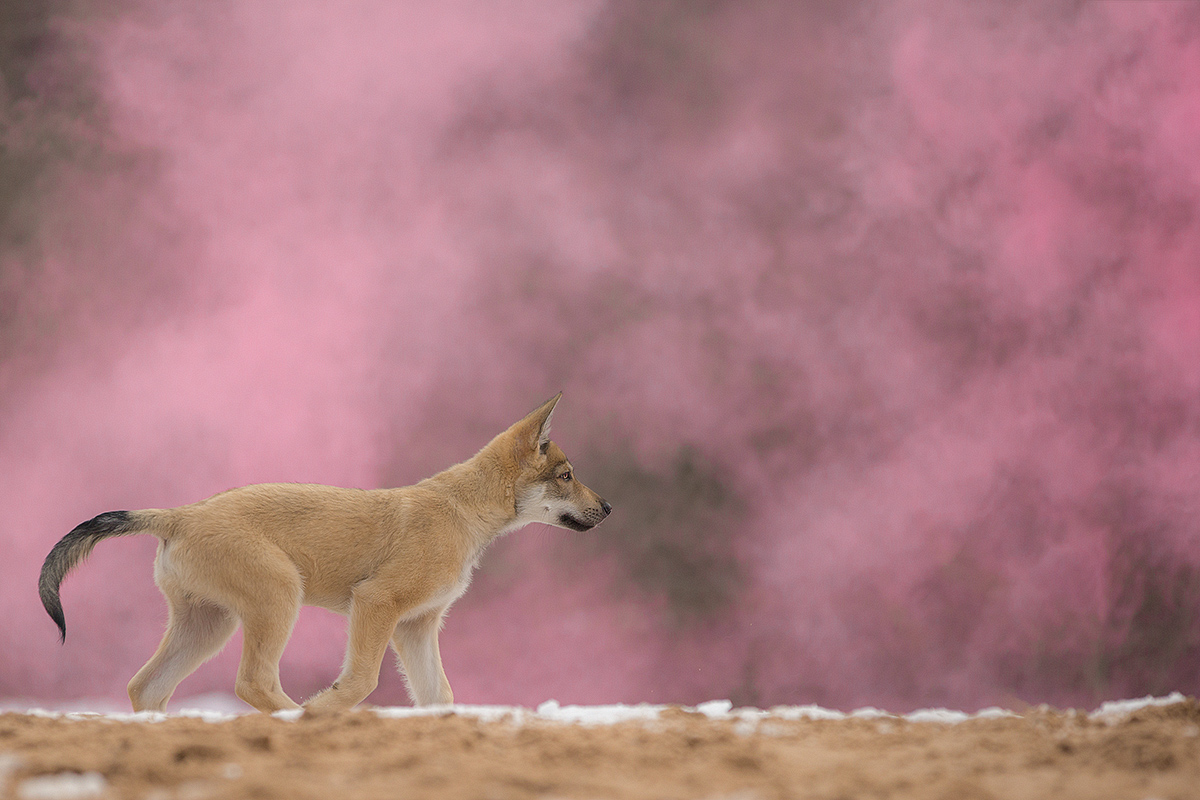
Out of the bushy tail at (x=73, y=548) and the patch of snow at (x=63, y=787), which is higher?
the bushy tail at (x=73, y=548)

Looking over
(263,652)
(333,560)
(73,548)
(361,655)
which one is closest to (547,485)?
(333,560)

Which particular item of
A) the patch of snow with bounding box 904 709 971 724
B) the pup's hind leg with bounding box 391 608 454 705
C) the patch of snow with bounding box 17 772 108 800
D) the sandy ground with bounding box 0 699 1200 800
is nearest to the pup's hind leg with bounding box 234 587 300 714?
the sandy ground with bounding box 0 699 1200 800

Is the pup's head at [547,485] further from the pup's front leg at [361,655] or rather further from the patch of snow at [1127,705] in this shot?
the patch of snow at [1127,705]

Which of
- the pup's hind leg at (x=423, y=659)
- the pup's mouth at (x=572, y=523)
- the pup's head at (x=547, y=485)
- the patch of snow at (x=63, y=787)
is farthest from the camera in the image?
the pup's mouth at (x=572, y=523)

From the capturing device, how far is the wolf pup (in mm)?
7078

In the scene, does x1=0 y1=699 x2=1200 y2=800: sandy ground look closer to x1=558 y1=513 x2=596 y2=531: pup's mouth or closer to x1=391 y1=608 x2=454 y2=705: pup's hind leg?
x1=391 y1=608 x2=454 y2=705: pup's hind leg

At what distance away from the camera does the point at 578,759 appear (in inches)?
185

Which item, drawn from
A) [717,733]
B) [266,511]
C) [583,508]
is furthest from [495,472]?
[717,733]

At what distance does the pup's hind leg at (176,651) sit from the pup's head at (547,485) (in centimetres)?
255

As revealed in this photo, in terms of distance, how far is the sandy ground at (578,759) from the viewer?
4.05 meters

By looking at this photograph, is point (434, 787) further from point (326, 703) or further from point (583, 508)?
point (583, 508)

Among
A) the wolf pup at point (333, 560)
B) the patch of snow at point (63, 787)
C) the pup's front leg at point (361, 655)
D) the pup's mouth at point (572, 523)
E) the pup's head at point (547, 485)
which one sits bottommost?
the patch of snow at point (63, 787)

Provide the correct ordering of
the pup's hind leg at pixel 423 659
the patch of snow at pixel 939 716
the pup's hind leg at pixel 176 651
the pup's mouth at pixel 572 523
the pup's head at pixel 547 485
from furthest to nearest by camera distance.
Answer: the pup's mouth at pixel 572 523 < the pup's head at pixel 547 485 < the pup's hind leg at pixel 423 659 < the pup's hind leg at pixel 176 651 < the patch of snow at pixel 939 716

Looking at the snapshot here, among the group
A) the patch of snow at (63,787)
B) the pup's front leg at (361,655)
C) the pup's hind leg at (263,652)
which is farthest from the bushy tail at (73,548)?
the patch of snow at (63,787)
